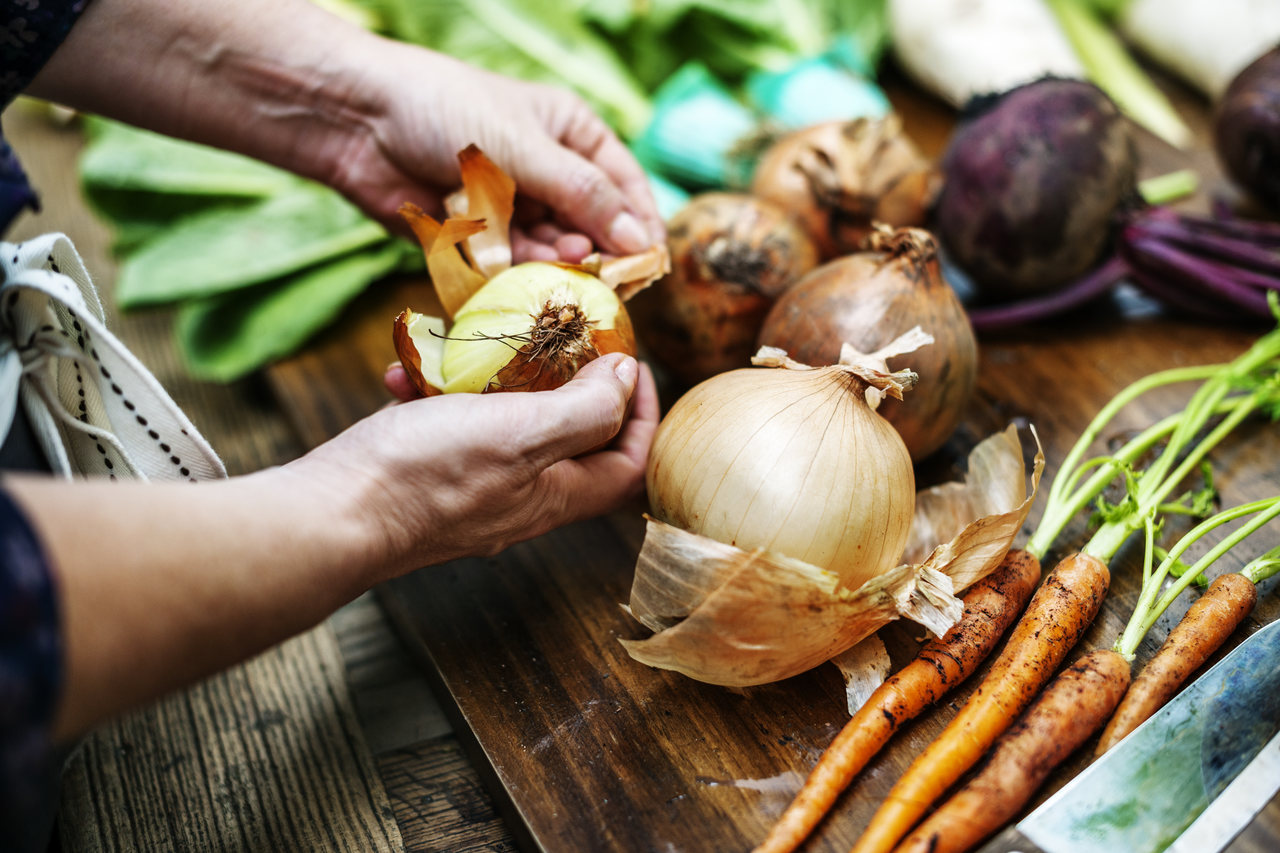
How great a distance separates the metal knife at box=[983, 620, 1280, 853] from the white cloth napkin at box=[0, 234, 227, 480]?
80 cm

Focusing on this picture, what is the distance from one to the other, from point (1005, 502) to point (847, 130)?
66 cm

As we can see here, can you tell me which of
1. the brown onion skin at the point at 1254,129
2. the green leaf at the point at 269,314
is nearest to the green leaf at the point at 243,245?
the green leaf at the point at 269,314

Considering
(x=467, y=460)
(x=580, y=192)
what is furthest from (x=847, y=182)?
(x=467, y=460)

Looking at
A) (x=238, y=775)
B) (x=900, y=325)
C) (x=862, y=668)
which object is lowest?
Result: (x=238, y=775)

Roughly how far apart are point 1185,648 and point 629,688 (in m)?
0.53

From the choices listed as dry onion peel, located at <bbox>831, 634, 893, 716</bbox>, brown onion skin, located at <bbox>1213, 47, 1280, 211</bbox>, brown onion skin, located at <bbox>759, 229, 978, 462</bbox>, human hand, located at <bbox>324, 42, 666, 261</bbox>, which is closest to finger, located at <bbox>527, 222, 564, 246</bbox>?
human hand, located at <bbox>324, 42, 666, 261</bbox>

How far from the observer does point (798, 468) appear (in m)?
0.80

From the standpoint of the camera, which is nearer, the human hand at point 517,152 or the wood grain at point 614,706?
the wood grain at point 614,706

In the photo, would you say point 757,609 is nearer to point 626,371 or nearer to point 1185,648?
point 626,371

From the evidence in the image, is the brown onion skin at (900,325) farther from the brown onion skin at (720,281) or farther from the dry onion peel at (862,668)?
the dry onion peel at (862,668)

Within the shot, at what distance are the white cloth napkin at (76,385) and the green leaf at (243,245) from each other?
25.4 inches

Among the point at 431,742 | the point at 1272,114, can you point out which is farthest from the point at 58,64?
the point at 1272,114

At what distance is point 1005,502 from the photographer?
95 cm

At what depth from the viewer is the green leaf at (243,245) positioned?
1.41 m
